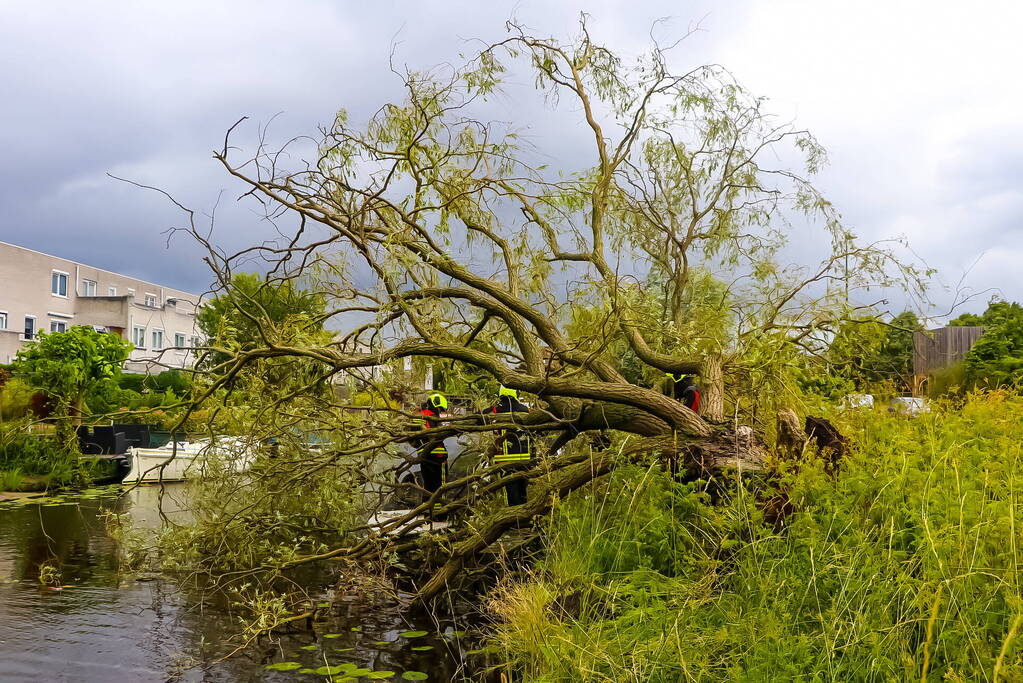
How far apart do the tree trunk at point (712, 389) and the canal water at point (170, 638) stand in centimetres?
324

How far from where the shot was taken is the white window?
139ft

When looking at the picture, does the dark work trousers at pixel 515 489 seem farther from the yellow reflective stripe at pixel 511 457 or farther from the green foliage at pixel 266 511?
the green foliage at pixel 266 511

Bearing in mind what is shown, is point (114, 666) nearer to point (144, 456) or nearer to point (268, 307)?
point (268, 307)

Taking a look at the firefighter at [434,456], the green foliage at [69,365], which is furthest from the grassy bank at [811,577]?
the green foliage at [69,365]

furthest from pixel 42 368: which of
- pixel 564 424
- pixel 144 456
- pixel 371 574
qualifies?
pixel 564 424

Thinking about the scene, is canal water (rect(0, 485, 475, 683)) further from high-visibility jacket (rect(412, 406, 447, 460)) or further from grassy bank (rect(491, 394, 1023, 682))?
high-visibility jacket (rect(412, 406, 447, 460))

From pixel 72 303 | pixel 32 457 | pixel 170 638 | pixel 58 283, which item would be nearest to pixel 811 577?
pixel 170 638

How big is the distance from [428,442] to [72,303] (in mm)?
42948

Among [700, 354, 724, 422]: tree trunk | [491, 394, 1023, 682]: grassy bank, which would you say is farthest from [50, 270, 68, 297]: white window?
[491, 394, 1023, 682]: grassy bank

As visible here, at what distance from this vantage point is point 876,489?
5195mm

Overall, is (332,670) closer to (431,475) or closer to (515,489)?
(515,489)

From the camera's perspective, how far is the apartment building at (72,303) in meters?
38.3

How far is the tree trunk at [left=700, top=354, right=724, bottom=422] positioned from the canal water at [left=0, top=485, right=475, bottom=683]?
3.24m

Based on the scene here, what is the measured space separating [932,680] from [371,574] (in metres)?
5.40
